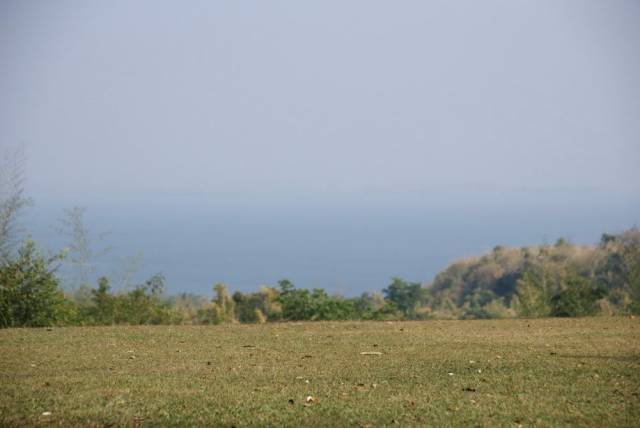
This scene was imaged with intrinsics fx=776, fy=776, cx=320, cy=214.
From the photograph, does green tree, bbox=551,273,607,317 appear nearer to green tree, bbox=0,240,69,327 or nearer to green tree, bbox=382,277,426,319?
green tree, bbox=382,277,426,319

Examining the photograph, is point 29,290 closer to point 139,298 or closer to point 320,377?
point 139,298

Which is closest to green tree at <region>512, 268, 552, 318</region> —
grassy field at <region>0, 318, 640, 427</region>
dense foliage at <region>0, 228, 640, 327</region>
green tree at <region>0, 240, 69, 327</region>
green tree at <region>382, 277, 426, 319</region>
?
dense foliage at <region>0, 228, 640, 327</region>

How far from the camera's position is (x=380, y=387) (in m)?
8.75

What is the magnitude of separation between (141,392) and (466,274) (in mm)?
35391

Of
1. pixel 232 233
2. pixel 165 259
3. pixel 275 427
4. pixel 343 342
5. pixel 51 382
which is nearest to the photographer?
pixel 275 427

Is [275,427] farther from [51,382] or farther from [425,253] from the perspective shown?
[425,253]

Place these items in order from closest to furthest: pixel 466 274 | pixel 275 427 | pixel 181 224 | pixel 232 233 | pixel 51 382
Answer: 1. pixel 275 427
2. pixel 51 382
3. pixel 466 274
4. pixel 232 233
5. pixel 181 224

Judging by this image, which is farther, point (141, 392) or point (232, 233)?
point (232, 233)

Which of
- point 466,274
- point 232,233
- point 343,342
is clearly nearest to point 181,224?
point 232,233

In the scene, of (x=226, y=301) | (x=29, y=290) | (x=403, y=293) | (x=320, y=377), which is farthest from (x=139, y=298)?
(x=403, y=293)

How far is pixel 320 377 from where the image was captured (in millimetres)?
9398

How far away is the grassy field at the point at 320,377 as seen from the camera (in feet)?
24.6

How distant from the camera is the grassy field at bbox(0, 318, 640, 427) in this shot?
7.49m

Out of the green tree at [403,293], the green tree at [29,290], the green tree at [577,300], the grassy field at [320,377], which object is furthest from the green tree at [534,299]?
the green tree at [29,290]
